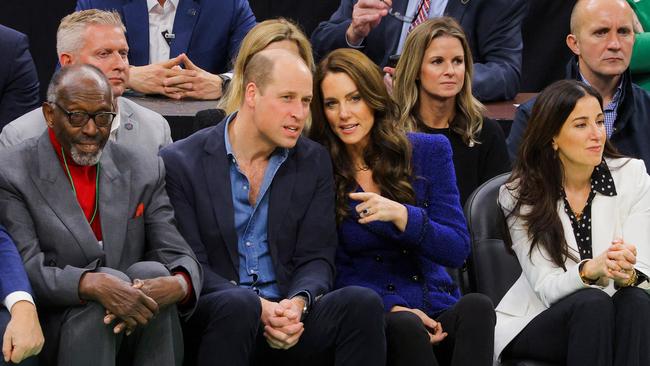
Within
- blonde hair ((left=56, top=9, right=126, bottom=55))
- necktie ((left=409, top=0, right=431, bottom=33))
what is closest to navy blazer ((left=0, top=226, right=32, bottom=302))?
blonde hair ((left=56, top=9, right=126, bottom=55))

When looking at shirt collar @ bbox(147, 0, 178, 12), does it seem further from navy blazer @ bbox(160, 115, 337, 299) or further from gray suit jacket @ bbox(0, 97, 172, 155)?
navy blazer @ bbox(160, 115, 337, 299)

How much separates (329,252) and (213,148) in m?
0.50

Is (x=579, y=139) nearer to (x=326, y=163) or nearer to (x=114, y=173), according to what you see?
(x=326, y=163)

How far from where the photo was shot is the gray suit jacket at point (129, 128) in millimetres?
4375

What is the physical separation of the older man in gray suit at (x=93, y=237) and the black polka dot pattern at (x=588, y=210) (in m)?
1.28

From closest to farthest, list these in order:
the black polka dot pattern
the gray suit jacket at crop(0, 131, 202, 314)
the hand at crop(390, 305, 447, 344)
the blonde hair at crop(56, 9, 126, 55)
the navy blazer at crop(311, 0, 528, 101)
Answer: the gray suit jacket at crop(0, 131, 202, 314) → the hand at crop(390, 305, 447, 344) → the black polka dot pattern → the blonde hair at crop(56, 9, 126, 55) → the navy blazer at crop(311, 0, 528, 101)

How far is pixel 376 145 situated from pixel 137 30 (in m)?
1.73

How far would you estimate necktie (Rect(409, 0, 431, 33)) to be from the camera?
19.0 ft

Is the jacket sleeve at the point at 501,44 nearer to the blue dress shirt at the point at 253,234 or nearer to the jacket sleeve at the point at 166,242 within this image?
the blue dress shirt at the point at 253,234

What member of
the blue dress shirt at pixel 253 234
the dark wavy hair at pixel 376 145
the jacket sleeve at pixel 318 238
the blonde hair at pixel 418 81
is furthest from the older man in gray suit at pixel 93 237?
the blonde hair at pixel 418 81

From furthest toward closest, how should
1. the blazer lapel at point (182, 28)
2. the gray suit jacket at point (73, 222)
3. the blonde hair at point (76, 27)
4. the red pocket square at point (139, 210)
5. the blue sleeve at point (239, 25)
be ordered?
the blue sleeve at point (239, 25)
the blazer lapel at point (182, 28)
the blonde hair at point (76, 27)
the red pocket square at point (139, 210)
the gray suit jacket at point (73, 222)

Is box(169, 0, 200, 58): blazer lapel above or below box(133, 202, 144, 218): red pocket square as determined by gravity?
above

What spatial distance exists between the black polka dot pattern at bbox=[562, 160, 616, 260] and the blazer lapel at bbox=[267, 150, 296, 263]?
94 centimetres

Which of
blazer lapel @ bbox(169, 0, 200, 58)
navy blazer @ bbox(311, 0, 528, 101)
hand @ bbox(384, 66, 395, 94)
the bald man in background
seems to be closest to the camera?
the bald man in background
